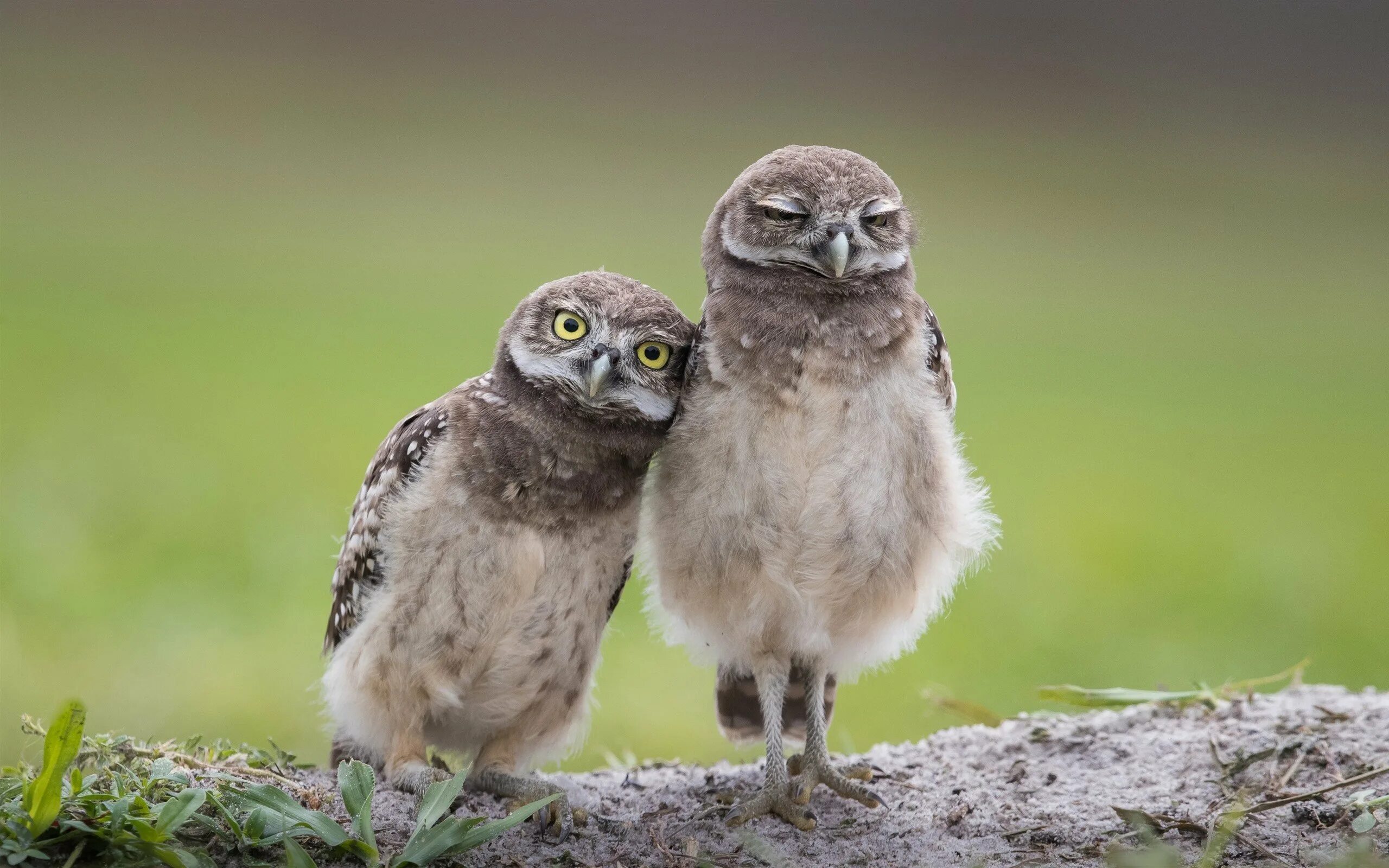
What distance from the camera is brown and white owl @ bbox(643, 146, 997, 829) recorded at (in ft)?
11.3

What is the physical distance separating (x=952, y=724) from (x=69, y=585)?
15.0 feet

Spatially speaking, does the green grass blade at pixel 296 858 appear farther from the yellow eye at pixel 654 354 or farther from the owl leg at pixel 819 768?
the yellow eye at pixel 654 354

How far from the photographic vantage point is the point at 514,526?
11.8ft

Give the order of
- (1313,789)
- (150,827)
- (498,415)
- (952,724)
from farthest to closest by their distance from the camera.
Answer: (952,724), (498,415), (1313,789), (150,827)

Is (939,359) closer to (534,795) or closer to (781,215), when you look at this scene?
(781,215)

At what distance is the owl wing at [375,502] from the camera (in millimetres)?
3820

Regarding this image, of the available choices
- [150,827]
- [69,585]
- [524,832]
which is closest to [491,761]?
[524,832]

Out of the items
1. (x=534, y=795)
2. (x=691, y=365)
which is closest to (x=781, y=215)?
(x=691, y=365)

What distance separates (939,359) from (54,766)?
2.49 meters

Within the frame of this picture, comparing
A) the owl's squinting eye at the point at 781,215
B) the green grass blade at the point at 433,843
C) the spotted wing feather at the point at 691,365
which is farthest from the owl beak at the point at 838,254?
the green grass blade at the point at 433,843

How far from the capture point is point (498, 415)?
12.2 feet

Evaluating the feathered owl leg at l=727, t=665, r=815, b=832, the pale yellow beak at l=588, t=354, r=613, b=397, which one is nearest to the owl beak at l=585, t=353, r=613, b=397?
the pale yellow beak at l=588, t=354, r=613, b=397

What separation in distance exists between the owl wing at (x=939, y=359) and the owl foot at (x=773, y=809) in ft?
4.03

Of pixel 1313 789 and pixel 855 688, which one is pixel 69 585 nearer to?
pixel 855 688
